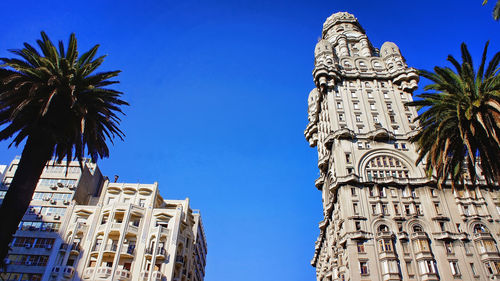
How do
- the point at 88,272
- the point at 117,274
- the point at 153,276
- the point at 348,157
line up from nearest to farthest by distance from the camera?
the point at 117,274 < the point at 88,272 < the point at 153,276 < the point at 348,157

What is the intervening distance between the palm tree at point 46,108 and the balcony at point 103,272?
28329 millimetres

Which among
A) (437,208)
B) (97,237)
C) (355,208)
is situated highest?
(437,208)

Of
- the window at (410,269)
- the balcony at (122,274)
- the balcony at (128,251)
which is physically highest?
the balcony at (128,251)

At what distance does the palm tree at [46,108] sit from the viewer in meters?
22.3

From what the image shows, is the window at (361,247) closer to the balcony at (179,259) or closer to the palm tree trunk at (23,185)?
the balcony at (179,259)

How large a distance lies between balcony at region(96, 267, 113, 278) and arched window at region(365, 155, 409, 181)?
39366mm

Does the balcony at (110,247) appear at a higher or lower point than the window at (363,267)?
higher

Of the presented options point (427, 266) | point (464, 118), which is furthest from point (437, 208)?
point (464, 118)

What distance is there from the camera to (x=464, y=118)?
28.8m

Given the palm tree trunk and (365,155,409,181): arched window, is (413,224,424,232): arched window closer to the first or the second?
(365,155,409,181): arched window

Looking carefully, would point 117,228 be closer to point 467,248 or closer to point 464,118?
point 464,118

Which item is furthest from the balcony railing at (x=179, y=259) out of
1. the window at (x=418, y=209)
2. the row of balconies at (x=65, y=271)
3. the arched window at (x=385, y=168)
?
the window at (x=418, y=209)

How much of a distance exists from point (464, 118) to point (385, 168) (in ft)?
101

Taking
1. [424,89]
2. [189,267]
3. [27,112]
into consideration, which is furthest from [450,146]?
[189,267]
